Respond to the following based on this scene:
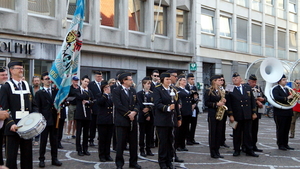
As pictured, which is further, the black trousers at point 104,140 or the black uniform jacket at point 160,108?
the black trousers at point 104,140

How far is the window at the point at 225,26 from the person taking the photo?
1212 inches

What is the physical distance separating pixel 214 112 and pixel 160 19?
17067 millimetres

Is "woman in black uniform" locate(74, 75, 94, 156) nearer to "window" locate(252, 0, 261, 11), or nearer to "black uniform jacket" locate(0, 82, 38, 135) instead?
"black uniform jacket" locate(0, 82, 38, 135)

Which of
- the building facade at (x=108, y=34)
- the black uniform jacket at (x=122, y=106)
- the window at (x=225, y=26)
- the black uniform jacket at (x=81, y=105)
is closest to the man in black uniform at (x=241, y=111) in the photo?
the black uniform jacket at (x=122, y=106)

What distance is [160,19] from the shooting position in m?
26.6

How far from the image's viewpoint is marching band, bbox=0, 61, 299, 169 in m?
7.04

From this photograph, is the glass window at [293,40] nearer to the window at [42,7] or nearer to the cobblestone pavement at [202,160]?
the window at [42,7]

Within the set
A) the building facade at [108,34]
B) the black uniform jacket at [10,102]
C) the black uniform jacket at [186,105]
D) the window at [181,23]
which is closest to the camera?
the black uniform jacket at [10,102]

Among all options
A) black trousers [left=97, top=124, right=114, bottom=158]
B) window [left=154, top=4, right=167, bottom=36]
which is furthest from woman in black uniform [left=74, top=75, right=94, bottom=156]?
window [left=154, top=4, right=167, bottom=36]

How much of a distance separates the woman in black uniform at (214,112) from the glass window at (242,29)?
2293 cm

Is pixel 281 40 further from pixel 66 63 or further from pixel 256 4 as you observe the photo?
pixel 66 63

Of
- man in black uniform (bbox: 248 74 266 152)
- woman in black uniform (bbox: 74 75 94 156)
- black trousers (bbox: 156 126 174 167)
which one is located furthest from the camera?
man in black uniform (bbox: 248 74 266 152)

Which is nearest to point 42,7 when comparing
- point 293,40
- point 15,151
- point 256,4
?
point 15,151

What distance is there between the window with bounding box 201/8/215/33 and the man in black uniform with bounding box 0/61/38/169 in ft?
76.7
